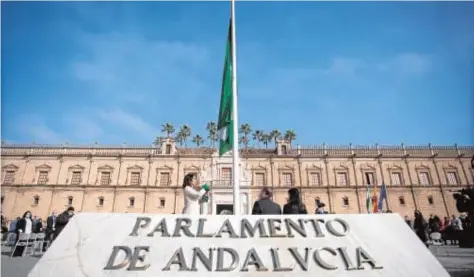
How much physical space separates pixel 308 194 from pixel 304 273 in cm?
2880

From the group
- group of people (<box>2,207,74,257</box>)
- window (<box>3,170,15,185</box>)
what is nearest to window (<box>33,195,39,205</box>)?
window (<box>3,170,15,185</box>)

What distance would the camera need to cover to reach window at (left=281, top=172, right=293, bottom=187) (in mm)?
30575

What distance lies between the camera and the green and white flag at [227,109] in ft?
20.7

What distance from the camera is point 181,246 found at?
2.75m

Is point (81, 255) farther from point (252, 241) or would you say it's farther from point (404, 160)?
point (404, 160)

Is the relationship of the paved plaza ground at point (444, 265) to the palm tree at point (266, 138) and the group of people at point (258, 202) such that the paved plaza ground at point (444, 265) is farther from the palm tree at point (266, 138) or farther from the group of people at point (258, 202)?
the palm tree at point (266, 138)

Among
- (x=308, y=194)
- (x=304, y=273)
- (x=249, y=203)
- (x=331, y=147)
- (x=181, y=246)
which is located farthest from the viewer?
(x=331, y=147)

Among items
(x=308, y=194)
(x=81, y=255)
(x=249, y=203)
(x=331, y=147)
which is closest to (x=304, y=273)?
(x=81, y=255)

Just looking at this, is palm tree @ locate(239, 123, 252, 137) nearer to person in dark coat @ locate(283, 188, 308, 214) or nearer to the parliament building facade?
the parliament building facade

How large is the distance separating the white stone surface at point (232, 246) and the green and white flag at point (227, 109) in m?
3.45

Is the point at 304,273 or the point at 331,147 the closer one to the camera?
the point at 304,273

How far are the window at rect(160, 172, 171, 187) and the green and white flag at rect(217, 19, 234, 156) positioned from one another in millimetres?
25149

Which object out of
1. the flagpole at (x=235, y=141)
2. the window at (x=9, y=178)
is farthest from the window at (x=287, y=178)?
the window at (x=9, y=178)

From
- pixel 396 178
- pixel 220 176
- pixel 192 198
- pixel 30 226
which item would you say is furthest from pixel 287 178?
pixel 192 198
